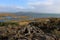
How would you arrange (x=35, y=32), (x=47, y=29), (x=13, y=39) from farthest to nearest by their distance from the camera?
(x=47, y=29) < (x=35, y=32) < (x=13, y=39)

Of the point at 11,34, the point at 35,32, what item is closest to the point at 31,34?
the point at 35,32

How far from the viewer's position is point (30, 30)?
14.5 metres

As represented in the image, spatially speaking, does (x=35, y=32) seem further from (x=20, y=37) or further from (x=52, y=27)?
(x=52, y=27)

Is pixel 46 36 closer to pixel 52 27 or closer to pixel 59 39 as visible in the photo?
pixel 59 39

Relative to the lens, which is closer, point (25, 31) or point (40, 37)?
point (40, 37)

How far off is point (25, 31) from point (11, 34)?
101 centimetres

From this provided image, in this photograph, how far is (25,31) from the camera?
48.4 ft

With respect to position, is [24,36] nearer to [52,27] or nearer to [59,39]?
[59,39]

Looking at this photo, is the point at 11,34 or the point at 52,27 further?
the point at 52,27

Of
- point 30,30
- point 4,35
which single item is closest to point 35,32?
point 30,30

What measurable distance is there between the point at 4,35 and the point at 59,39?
3.79 m

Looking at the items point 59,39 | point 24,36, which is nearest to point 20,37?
point 24,36

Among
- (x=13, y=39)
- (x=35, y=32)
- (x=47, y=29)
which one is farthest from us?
(x=47, y=29)

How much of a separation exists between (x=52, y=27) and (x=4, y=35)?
15.8ft
